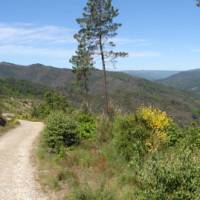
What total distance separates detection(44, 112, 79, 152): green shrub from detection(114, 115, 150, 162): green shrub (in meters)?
4.45

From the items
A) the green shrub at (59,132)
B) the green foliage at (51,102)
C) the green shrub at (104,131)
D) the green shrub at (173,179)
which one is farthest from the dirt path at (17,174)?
the green foliage at (51,102)

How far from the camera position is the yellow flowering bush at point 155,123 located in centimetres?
1917

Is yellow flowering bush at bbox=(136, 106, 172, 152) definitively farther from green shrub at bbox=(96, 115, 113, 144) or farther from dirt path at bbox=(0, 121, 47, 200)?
green shrub at bbox=(96, 115, 113, 144)

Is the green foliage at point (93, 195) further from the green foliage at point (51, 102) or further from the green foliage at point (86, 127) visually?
the green foliage at point (51, 102)

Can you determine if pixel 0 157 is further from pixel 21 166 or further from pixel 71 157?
pixel 71 157

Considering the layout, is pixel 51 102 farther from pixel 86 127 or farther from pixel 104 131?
pixel 104 131

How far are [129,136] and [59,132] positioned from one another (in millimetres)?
5542

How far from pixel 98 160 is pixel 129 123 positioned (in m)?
2.38

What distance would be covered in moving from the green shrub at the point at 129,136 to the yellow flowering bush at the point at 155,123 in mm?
292

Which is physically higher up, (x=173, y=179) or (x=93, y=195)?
(x=173, y=179)

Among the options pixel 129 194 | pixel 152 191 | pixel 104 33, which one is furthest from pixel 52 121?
pixel 104 33

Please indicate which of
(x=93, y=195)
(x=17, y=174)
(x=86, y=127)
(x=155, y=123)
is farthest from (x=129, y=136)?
(x=86, y=127)

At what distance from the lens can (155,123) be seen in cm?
1936

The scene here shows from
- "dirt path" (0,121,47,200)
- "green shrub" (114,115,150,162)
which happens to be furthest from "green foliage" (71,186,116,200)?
"green shrub" (114,115,150,162)
